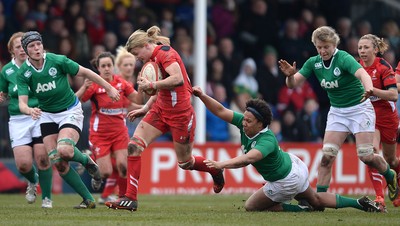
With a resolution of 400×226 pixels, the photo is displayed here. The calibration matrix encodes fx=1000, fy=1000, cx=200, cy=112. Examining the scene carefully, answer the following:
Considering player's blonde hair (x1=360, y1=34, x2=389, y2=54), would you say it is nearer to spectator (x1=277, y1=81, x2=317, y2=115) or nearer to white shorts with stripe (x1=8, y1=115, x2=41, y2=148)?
white shorts with stripe (x1=8, y1=115, x2=41, y2=148)

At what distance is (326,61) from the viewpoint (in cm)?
1264

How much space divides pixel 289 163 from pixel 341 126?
1.41 metres

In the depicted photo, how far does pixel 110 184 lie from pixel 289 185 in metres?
4.31

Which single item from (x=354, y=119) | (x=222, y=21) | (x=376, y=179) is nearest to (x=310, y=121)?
(x=222, y=21)

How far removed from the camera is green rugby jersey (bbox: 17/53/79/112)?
1238 centimetres

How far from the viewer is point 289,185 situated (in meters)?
11.7

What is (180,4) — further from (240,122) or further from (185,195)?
(240,122)

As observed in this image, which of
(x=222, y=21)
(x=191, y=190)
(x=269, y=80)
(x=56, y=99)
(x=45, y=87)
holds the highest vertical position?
(x=222, y=21)

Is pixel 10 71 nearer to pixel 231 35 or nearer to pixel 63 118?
pixel 63 118

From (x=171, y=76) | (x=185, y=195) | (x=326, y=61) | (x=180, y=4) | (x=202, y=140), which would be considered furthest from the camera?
(x=180, y=4)

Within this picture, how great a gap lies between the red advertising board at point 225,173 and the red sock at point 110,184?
2.98m

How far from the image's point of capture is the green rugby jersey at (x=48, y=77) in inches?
487

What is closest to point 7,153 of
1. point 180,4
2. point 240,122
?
point 180,4

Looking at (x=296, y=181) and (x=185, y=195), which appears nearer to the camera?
(x=296, y=181)
